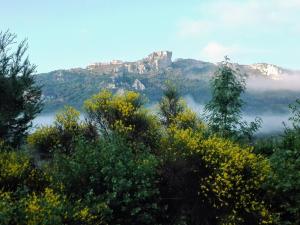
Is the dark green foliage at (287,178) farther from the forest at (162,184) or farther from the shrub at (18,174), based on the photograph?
the shrub at (18,174)

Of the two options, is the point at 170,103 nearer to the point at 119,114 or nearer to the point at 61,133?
the point at 119,114

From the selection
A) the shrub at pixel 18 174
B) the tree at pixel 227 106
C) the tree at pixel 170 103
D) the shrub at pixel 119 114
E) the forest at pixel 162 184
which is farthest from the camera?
the tree at pixel 170 103

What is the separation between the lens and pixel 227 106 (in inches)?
1389

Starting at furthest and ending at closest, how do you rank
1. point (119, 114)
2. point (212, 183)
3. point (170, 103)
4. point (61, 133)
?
point (170, 103), point (119, 114), point (61, 133), point (212, 183)

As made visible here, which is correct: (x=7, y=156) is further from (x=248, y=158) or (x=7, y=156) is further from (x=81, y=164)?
(x=248, y=158)

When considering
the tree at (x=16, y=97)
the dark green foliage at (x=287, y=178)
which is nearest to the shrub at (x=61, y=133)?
the tree at (x=16, y=97)

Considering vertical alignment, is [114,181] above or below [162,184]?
above

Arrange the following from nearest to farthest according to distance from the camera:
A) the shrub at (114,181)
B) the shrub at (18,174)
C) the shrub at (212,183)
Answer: the shrub at (114,181) < the shrub at (212,183) < the shrub at (18,174)

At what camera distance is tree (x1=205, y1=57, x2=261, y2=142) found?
34.5 meters

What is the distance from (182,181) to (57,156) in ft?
19.6

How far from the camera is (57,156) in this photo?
23.3m

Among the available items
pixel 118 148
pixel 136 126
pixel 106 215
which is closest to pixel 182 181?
pixel 118 148

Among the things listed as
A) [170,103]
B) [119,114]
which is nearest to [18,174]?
[119,114]

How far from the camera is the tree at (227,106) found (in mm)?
34531
